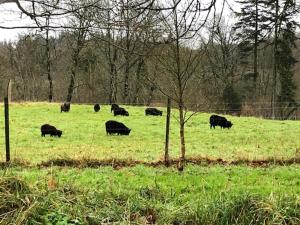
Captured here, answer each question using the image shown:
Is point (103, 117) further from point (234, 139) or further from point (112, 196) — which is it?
point (112, 196)

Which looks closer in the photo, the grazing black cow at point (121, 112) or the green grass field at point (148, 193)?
the green grass field at point (148, 193)

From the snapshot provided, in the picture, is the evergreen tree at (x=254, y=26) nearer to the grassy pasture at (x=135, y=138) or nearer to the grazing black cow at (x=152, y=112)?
the grassy pasture at (x=135, y=138)

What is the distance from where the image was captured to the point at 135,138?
74.5 feet

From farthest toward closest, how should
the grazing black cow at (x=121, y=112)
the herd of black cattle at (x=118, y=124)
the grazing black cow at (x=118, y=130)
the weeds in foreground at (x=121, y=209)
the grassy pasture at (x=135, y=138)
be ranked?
the grazing black cow at (x=121, y=112) < the grazing black cow at (x=118, y=130) < the herd of black cattle at (x=118, y=124) < the grassy pasture at (x=135, y=138) < the weeds in foreground at (x=121, y=209)

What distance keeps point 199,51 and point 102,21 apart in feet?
20.9

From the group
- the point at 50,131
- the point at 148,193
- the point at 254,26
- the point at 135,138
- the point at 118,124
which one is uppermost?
the point at 254,26

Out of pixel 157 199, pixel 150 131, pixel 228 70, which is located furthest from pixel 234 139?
pixel 228 70

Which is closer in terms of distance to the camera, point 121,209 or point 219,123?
point 121,209

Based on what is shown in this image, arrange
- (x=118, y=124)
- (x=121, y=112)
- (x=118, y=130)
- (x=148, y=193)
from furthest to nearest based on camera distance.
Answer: (x=121, y=112)
(x=118, y=124)
(x=118, y=130)
(x=148, y=193)

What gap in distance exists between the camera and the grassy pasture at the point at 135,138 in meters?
15.5

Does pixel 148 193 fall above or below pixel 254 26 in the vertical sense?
below

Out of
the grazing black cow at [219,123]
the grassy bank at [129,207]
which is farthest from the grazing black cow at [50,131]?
the grassy bank at [129,207]

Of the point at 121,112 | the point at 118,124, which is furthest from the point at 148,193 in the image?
the point at 121,112

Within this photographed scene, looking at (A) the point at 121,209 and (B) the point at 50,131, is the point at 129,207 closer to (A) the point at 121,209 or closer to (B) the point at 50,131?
(A) the point at 121,209
